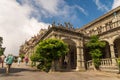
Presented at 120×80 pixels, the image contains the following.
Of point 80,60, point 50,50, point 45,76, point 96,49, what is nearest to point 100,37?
point 96,49

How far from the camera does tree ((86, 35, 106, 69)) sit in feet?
69.0

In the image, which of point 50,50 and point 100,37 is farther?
point 100,37

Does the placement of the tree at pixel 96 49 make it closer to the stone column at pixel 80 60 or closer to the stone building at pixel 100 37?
the stone building at pixel 100 37

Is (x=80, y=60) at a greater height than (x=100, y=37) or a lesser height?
lesser

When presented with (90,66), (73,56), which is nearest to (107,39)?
(90,66)

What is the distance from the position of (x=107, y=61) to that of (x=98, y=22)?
1035 cm

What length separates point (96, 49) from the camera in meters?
21.8

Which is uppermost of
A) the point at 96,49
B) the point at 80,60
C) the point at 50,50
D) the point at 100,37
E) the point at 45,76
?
the point at 100,37

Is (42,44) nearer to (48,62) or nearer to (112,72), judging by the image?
(48,62)

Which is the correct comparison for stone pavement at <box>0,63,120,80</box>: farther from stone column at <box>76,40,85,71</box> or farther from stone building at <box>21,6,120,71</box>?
stone column at <box>76,40,85,71</box>

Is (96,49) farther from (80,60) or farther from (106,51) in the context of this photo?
(106,51)

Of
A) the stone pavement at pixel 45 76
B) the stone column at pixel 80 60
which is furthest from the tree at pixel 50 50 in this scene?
the stone column at pixel 80 60

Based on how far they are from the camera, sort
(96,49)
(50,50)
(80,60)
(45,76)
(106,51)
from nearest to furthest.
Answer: (45,76), (50,50), (96,49), (80,60), (106,51)

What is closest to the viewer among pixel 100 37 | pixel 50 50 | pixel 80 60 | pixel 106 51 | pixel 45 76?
pixel 45 76
